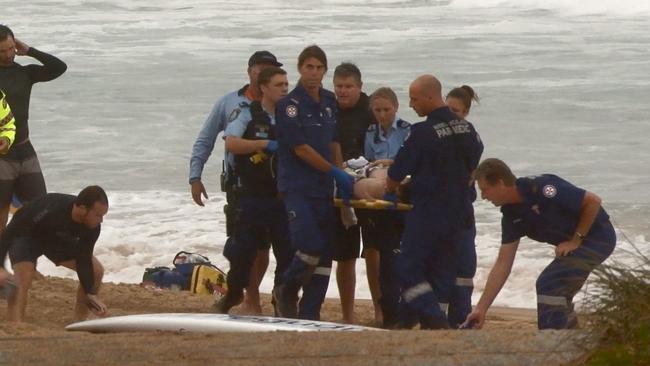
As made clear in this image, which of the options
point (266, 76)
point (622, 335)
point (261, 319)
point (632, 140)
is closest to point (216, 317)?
point (261, 319)

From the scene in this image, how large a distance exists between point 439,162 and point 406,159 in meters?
0.20

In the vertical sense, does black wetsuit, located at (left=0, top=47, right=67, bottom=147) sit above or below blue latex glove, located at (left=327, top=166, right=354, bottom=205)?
above

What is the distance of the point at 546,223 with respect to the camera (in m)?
8.29

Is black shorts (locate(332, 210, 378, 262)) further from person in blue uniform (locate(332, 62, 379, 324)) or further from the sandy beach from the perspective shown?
the sandy beach

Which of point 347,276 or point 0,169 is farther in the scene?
point 0,169

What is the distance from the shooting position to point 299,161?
9.15 meters

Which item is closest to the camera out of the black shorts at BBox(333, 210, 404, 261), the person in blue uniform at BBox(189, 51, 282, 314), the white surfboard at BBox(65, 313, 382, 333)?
the white surfboard at BBox(65, 313, 382, 333)

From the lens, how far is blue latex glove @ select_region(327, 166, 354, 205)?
9039mm

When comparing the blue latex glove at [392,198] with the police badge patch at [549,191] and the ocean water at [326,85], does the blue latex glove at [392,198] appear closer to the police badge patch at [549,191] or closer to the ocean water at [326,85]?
the police badge patch at [549,191]

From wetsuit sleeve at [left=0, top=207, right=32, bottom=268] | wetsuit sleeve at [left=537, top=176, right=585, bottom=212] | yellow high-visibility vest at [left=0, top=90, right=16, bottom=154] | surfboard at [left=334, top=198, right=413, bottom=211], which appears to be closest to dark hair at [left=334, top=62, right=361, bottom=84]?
surfboard at [left=334, top=198, right=413, bottom=211]

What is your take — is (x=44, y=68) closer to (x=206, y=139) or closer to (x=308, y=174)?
(x=206, y=139)

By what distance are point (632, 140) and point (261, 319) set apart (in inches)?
608

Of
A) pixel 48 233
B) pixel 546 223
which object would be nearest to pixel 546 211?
pixel 546 223

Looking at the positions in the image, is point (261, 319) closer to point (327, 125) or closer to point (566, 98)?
point (327, 125)
